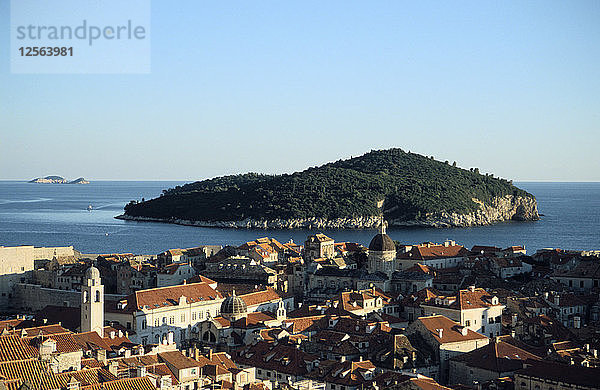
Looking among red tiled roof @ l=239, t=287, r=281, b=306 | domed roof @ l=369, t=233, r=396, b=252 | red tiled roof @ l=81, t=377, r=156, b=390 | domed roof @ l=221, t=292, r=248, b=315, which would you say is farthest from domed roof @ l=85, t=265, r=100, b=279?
domed roof @ l=369, t=233, r=396, b=252

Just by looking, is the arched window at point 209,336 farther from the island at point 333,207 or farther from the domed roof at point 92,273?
the island at point 333,207

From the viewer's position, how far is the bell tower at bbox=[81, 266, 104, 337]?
43.1 meters

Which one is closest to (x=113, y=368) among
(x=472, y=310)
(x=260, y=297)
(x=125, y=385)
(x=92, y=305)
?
(x=125, y=385)

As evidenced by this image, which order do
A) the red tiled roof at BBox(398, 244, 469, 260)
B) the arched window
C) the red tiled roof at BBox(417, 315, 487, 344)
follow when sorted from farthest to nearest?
1. the red tiled roof at BBox(398, 244, 469, 260)
2. the arched window
3. the red tiled roof at BBox(417, 315, 487, 344)

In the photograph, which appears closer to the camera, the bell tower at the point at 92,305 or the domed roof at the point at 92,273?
the bell tower at the point at 92,305

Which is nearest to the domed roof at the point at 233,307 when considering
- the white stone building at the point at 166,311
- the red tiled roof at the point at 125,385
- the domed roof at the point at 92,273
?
the white stone building at the point at 166,311

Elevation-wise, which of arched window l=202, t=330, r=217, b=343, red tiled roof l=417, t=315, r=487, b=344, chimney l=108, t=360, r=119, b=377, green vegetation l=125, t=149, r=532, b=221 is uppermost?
green vegetation l=125, t=149, r=532, b=221

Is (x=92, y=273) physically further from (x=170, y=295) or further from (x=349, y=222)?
(x=349, y=222)

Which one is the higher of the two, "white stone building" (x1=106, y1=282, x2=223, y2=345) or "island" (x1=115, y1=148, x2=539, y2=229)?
"island" (x1=115, y1=148, x2=539, y2=229)

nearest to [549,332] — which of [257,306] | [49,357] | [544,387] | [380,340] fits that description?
[380,340]

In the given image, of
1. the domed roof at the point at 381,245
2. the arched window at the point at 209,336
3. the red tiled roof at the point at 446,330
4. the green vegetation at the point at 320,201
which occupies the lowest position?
the arched window at the point at 209,336

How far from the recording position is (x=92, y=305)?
43219 mm

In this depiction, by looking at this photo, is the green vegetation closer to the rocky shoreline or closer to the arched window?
the rocky shoreline

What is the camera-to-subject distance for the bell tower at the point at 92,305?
4309 cm
